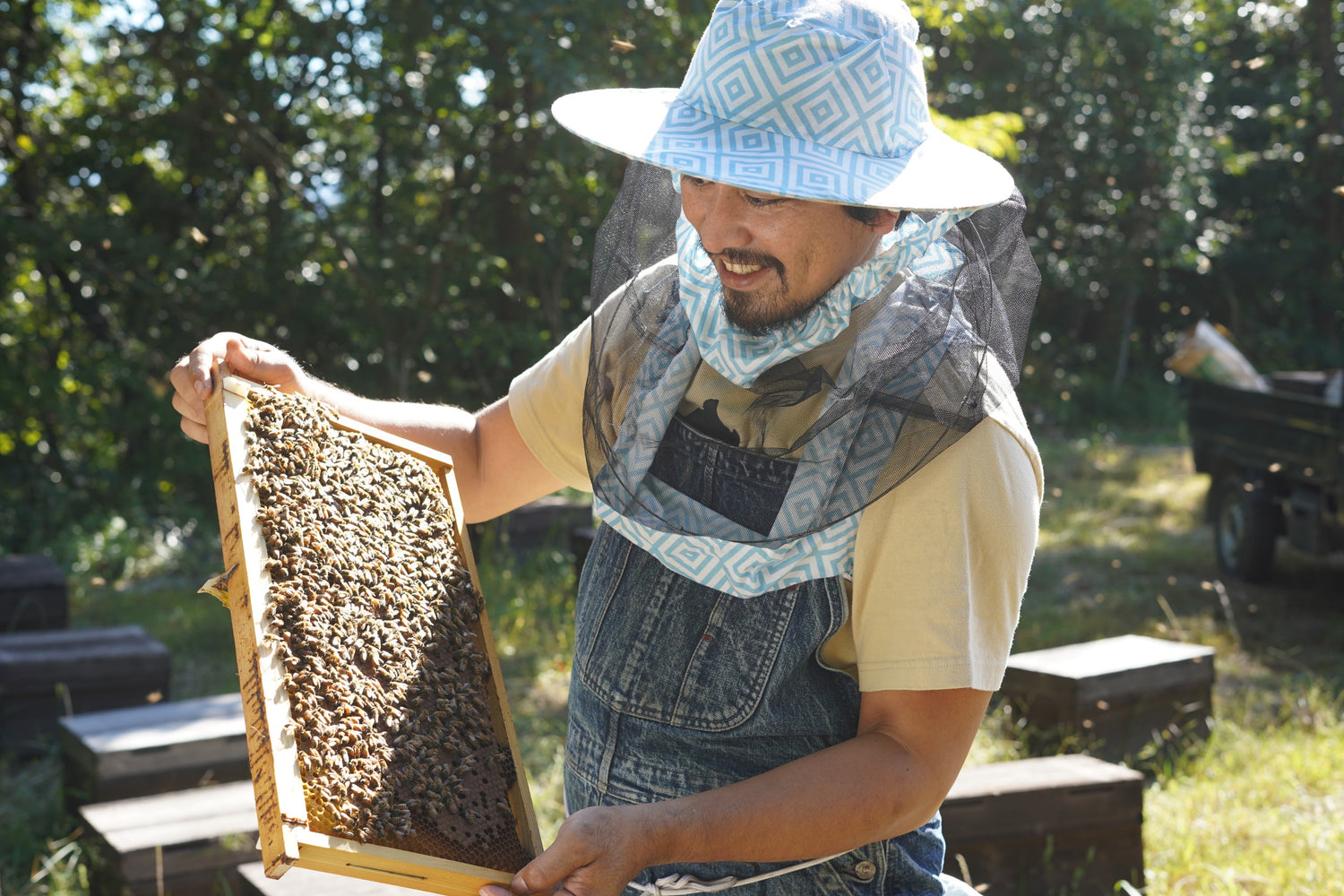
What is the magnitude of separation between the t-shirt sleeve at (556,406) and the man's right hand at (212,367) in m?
0.37

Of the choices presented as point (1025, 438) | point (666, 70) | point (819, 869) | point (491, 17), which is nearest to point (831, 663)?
point (819, 869)

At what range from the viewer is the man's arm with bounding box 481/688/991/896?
53.2 inches

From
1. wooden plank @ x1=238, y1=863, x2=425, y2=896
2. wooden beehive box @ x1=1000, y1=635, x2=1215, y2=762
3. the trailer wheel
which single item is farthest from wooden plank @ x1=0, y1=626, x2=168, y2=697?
the trailer wheel

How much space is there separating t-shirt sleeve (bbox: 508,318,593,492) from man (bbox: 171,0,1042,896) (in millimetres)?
170

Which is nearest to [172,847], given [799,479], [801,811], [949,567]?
[801,811]

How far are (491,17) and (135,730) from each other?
13.1 ft

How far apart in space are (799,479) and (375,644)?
2.05 feet

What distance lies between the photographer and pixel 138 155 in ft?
26.5

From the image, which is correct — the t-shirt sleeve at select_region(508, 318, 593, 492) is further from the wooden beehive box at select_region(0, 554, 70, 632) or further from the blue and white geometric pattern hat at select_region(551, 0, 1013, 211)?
the wooden beehive box at select_region(0, 554, 70, 632)

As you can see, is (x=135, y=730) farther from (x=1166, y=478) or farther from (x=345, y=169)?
(x=1166, y=478)

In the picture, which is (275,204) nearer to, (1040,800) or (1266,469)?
(1266,469)

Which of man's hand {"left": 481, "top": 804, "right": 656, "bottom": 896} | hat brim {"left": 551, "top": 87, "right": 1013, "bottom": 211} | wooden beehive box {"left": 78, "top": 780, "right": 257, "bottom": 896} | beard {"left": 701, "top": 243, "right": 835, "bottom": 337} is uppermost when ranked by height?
hat brim {"left": 551, "top": 87, "right": 1013, "bottom": 211}

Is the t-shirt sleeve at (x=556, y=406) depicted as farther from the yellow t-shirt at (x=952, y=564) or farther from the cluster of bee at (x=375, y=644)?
the yellow t-shirt at (x=952, y=564)

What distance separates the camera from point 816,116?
145cm
